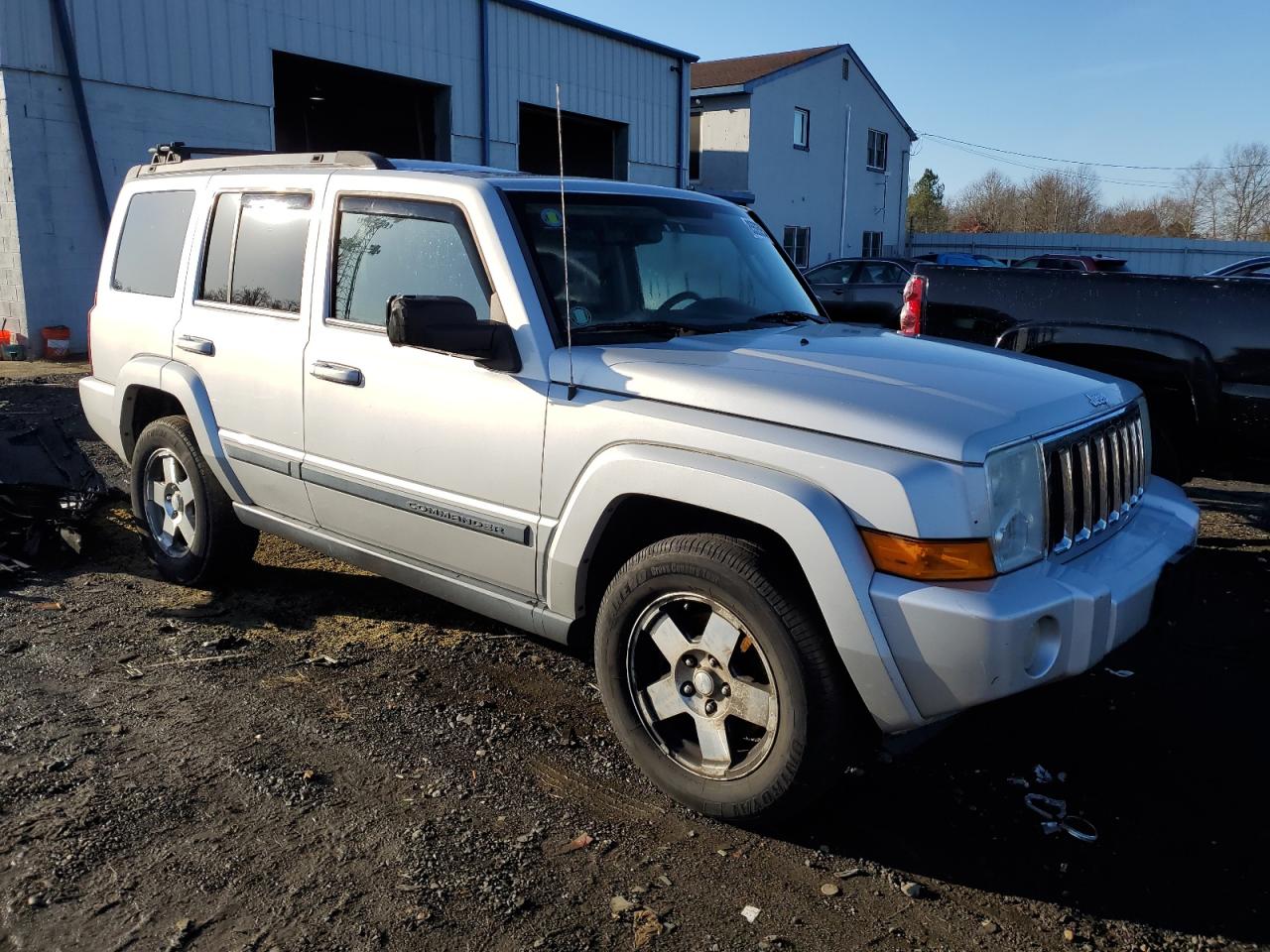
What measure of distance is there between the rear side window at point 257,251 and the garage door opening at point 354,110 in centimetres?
1311

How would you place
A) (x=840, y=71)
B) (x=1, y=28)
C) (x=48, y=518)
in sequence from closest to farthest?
(x=48, y=518) < (x=1, y=28) < (x=840, y=71)

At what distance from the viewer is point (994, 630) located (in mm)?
2676

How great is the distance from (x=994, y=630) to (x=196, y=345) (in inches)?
146

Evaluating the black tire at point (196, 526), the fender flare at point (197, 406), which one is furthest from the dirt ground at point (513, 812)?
the fender flare at point (197, 406)

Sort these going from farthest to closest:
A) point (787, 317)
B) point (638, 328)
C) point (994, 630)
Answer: point (787, 317) < point (638, 328) < point (994, 630)

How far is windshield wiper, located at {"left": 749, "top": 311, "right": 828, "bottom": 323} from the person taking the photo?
4.19 metres

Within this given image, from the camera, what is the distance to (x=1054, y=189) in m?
74.4

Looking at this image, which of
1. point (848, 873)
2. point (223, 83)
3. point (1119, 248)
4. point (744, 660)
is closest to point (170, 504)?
point (744, 660)

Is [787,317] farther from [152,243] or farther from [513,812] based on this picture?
[152,243]

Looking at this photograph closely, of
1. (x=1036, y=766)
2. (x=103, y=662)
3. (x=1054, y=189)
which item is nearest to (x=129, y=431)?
(x=103, y=662)

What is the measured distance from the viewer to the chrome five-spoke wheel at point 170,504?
5.15m

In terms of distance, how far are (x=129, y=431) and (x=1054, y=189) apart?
3089 inches

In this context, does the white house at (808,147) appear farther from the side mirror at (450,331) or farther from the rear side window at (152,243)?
the side mirror at (450,331)

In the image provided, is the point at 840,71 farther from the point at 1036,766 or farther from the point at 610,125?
the point at 1036,766
